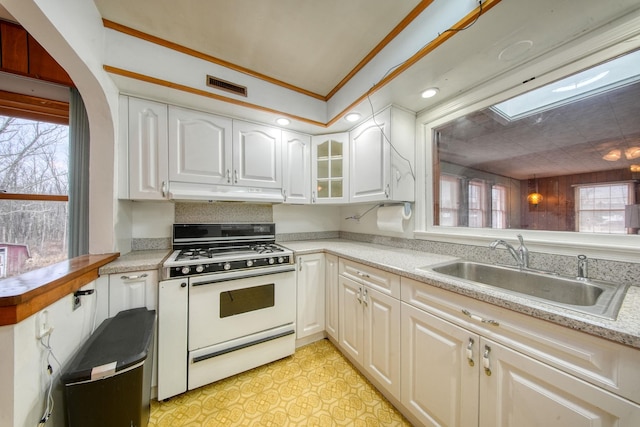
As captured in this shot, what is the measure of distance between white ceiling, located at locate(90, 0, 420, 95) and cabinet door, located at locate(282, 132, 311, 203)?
0.65 meters

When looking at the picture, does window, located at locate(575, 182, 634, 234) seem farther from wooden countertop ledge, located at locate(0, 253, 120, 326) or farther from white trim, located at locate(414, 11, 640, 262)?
wooden countertop ledge, located at locate(0, 253, 120, 326)

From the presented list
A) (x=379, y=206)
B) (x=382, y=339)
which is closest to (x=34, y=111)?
(x=379, y=206)

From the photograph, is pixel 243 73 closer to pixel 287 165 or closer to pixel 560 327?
pixel 287 165

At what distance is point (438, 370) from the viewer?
1.05m

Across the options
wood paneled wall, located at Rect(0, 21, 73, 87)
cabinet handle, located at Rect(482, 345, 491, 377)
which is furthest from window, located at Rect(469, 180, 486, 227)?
wood paneled wall, located at Rect(0, 21, 73, 87)

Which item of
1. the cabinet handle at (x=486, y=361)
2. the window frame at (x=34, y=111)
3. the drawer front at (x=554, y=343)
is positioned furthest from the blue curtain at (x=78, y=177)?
the cabinet handle at (x=486, y=361)

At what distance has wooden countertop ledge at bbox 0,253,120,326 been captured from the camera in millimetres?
701

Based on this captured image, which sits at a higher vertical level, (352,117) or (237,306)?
(352,117)

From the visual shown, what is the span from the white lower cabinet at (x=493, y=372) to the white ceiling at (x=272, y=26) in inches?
66.2

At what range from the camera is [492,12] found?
3.04 ft

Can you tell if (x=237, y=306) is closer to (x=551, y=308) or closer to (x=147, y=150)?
(x=147, y=150)

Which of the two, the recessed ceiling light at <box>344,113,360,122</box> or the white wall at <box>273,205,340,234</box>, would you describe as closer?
the recessed ceiling light at <box>344,113,360,122</box>

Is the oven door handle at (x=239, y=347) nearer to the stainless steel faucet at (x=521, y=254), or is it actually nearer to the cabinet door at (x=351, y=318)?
the cabinet door at (x=351, y=318)

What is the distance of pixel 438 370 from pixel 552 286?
2.48 ft
